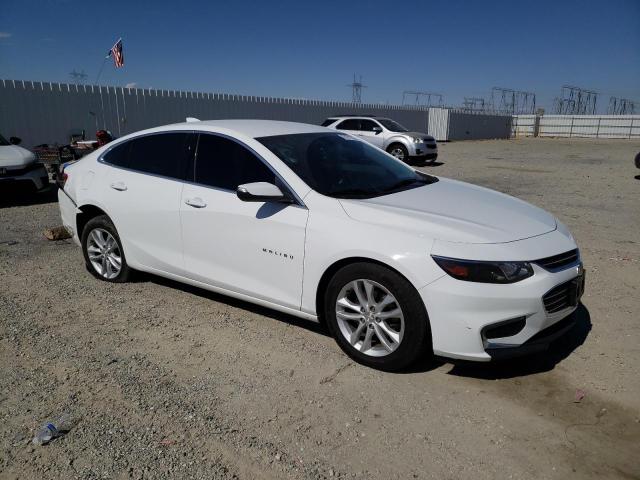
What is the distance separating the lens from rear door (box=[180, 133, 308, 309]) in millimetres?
3521

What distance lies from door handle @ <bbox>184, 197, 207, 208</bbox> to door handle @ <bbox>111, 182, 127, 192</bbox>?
86 centimetres

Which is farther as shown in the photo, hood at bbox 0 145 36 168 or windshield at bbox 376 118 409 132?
windshield at bbox 376 118 409 132

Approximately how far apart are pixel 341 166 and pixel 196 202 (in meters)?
1.19

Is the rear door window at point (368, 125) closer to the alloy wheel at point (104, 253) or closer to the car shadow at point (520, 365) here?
the alloy wheel at point (104, 253)

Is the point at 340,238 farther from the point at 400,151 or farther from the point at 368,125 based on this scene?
the point at 368,125

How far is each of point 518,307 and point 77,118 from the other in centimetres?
1655

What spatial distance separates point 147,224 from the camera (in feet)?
14.3

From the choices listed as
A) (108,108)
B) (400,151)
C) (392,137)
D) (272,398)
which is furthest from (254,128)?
(108,108)

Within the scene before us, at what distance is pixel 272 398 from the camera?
10.0 feet

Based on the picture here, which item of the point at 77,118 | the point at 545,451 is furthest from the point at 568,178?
the point at 77,118

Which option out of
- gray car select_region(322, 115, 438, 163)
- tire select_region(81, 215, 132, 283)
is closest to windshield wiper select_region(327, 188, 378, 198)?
tire select_region(81, 215, 132, 283)

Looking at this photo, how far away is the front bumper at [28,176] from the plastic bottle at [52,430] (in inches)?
278

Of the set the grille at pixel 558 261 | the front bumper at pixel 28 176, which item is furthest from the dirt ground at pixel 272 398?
the front bumper at pixel 28 176

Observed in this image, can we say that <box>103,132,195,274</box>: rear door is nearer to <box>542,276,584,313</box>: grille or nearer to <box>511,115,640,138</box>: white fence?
<box>542,276,584,313</box>: grille
